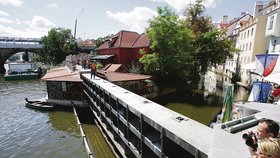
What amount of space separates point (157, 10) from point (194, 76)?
37.7 feet

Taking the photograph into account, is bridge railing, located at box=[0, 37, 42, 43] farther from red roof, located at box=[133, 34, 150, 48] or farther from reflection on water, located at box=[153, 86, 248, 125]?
reflection on water, located at box=[153, 86, 248, 125]

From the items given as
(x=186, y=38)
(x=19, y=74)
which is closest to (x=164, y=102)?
(x=186, y=38)

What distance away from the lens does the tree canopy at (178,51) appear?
24.9 meters

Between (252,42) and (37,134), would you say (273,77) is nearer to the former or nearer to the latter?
(37,134)

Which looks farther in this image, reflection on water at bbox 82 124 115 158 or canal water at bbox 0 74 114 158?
canal water at bbox 0 74 114 158

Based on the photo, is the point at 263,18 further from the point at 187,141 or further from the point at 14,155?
the point at 14,155

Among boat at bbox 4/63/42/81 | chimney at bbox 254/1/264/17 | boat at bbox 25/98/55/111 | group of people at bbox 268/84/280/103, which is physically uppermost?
chimney at bbox 254/1/264/17

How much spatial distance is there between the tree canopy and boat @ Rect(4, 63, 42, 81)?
30955 mm

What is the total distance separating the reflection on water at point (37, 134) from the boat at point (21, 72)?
78.2 feet

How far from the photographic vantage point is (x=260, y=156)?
9.37 feet

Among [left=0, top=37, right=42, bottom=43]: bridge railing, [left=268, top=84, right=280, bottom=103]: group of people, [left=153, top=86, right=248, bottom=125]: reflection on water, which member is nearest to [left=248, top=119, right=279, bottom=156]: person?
[left=268, top=84, right=280, bottom=103]: group of people

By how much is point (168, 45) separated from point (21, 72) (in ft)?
129

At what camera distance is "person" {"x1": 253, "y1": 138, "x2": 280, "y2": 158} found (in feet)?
8.80

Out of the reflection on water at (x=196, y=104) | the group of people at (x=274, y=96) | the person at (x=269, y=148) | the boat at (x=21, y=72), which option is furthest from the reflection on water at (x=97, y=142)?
the boat at (x=21, y=72)
